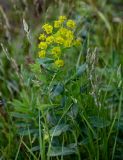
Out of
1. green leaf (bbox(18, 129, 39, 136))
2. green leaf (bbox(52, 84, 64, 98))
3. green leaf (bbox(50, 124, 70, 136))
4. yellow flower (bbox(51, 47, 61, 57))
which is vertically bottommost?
green leaf (bbox(18, 129, 39, 136))

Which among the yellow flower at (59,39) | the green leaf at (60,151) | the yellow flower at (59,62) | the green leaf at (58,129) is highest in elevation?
the yellow flower at (59,39)

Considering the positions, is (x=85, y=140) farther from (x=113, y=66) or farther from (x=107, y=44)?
(x=107, y=44)

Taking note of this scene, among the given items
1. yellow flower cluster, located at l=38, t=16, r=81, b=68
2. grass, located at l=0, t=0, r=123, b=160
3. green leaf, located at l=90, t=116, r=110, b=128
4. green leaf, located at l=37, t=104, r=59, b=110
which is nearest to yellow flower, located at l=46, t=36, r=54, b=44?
yellow flower cluster, located at l=38, t=16, r=81, b=68

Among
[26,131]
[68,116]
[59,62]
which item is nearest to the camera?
[59,62]

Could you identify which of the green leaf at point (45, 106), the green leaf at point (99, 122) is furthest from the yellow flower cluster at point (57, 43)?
the green leaf at point (99, 122)

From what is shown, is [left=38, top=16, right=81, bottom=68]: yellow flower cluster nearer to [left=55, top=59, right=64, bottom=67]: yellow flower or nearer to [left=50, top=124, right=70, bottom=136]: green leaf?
[left=55, top=59, right=64, bottom=67]: yellow flower

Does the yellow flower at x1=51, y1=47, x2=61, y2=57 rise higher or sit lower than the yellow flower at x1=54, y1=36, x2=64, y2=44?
lower

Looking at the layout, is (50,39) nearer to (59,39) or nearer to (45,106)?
(59,39)

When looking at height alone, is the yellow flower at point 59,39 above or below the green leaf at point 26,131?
above

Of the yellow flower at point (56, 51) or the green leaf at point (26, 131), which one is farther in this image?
the green leaf at point (26, 131)

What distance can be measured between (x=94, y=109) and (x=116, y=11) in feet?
5.64

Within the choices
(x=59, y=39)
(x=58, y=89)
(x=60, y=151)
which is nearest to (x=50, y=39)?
(x=59, y=39)

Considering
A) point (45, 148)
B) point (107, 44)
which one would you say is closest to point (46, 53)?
point (45, 148)

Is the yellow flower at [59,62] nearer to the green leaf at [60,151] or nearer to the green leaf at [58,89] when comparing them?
the green leaf at [58,89]
